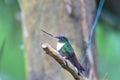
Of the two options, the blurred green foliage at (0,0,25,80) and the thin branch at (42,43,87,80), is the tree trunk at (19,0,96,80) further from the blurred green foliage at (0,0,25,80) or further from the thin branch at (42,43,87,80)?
the blurred green foliage at (0,0,25,80)

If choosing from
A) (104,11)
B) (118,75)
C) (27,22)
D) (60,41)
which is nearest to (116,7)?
(104,11)

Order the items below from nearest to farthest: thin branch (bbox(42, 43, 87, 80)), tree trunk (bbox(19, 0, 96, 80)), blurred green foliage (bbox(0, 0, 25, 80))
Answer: thin branch (bbox(42, 43, 87, 80)) → tree trunk (bbox(19, 0, 96, 80)) → blurred green foliage (bbox(0, 0, 25, 80))

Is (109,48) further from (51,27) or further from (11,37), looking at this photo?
(51,27)

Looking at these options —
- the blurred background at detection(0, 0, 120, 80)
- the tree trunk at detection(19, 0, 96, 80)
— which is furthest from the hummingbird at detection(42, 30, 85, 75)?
the blurred background at detection(0, 0, 120, 80)

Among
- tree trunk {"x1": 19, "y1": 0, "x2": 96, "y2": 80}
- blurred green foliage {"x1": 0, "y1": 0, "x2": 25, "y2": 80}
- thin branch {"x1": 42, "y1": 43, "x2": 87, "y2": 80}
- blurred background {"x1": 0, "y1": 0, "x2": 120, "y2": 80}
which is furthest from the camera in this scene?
blurred green foliage {"x1": 0, "y1": 0, "x2": 25, "y2": 80}

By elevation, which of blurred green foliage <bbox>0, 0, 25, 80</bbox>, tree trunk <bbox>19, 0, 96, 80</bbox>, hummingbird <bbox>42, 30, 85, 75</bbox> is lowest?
blurred green foliage <bbox>0, 0, 25, 80</bbox>

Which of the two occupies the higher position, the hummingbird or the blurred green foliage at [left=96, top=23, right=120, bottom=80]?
the hummingbird

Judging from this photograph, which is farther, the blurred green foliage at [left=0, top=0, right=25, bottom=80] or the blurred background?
the blurred green foliage at [left=0, top=0, right=25, bottom=80]
